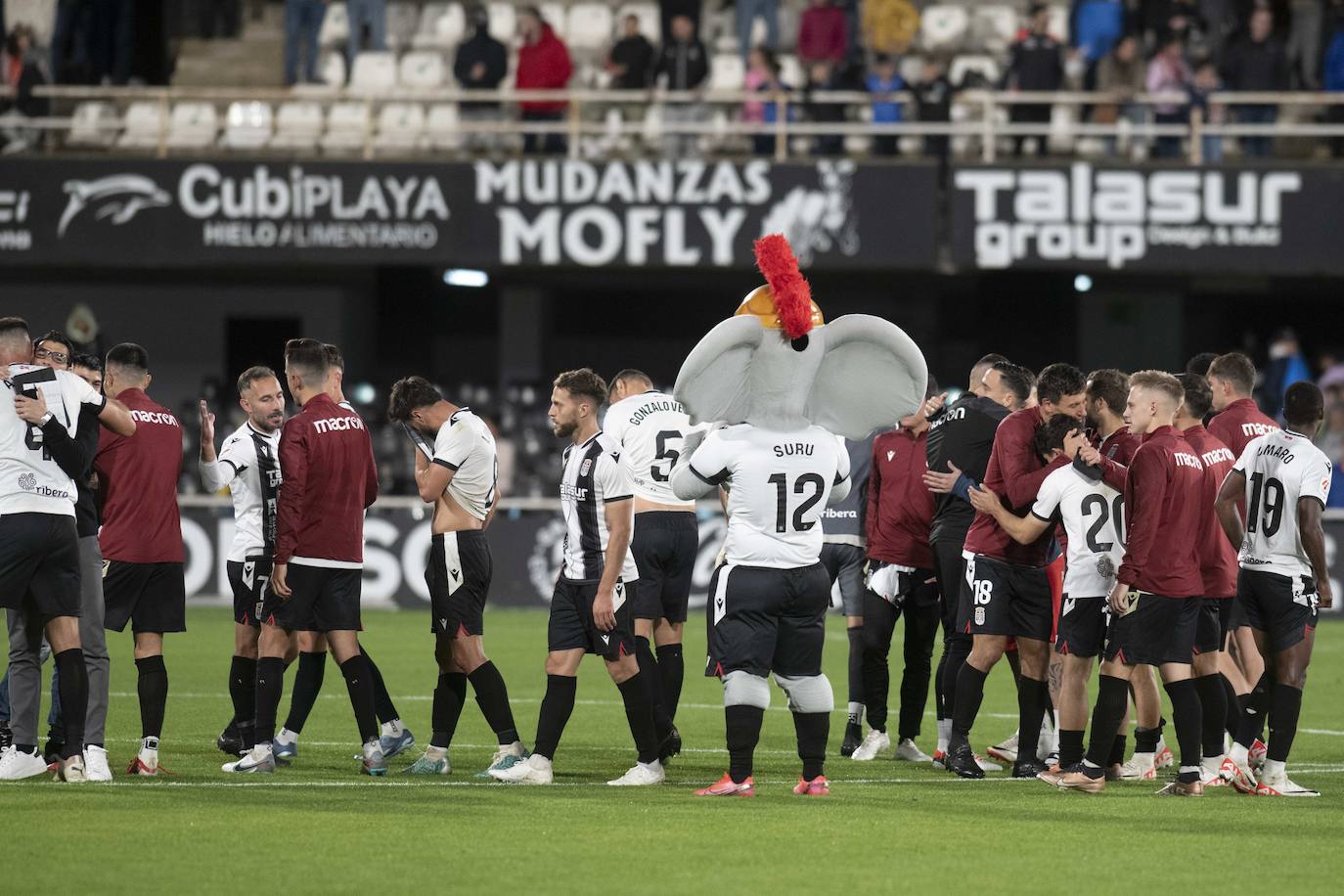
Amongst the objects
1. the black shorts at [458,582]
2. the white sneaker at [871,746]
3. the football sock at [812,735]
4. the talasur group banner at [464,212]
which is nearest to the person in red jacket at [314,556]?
the black shorts at [458,582]

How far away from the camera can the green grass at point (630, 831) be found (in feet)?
21.4

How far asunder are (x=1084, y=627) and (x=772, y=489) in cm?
174

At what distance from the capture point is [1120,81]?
879 inches

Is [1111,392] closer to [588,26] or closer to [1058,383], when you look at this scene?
[1058,383]

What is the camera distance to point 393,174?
2178 centimetres

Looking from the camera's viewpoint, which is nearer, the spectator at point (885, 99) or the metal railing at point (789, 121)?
the metal railing at point (789, 121)

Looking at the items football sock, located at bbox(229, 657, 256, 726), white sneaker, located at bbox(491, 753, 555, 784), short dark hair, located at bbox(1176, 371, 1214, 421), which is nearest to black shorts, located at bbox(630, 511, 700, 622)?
white sneaker, located at bbox(491, 753, 555, 784)

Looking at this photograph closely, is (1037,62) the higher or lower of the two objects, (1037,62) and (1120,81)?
the higher

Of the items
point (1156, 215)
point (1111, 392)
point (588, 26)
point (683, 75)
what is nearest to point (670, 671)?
point (1111, 392)

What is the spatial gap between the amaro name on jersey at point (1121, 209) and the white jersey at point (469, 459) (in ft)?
42.7

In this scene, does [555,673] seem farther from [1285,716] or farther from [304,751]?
[1285,716]

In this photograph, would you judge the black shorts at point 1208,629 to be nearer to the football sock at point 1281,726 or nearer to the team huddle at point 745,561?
the team huddle at point 745,561

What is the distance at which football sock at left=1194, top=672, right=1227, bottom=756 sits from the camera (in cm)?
884

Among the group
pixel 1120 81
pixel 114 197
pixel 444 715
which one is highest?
pixel 1120 81
